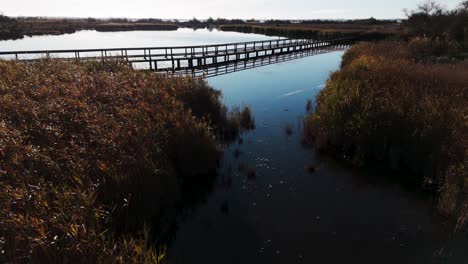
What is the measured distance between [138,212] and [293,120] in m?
10.1

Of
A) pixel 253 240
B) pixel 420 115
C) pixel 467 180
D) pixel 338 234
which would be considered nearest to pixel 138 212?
pixel 253 240

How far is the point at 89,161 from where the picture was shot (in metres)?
6.83

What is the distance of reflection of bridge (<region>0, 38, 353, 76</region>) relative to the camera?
2584 cm

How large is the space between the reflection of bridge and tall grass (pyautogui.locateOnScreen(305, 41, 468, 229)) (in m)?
13.3

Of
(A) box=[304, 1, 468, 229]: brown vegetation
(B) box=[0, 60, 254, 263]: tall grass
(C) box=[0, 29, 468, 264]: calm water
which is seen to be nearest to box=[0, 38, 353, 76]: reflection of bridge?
(B) box=[0, 60, 254, 263]: tall grass

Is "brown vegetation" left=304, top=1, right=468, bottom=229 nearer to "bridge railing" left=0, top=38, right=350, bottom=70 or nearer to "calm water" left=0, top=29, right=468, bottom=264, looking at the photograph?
"calm water" left=0, top=29, right=468, bottom=264

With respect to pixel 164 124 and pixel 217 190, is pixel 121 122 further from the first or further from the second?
pixel 217 190

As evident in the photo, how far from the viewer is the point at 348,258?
6.43 metres

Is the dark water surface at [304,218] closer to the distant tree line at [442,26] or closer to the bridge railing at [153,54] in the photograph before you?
the bridge railing at [153,54]

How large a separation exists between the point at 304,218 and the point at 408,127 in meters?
4.77

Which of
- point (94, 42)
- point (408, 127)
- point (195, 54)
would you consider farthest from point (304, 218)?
point (94, 42)

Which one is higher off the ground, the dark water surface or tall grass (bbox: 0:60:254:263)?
tall grass (bbox: 0:60:254:263)

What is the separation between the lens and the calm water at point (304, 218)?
6.56 m

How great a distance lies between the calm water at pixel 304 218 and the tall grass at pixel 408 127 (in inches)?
29.6
